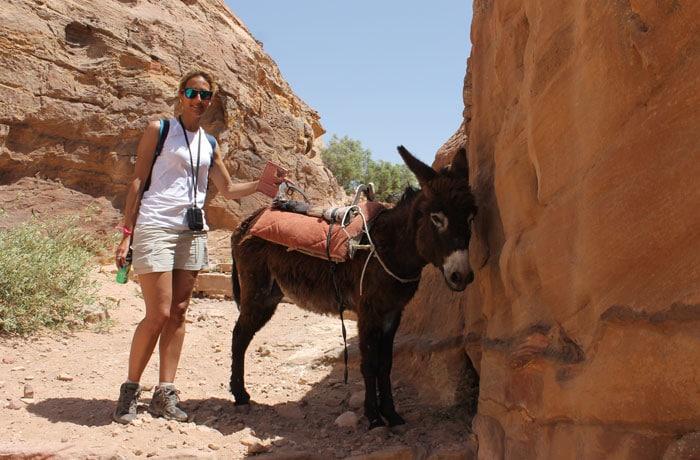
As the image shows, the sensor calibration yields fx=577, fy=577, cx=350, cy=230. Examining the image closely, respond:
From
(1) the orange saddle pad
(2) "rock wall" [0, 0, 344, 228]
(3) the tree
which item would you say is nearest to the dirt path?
(1) the orange saddle pad

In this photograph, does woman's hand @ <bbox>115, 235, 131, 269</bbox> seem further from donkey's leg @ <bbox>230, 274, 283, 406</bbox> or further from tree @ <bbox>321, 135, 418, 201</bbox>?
tree @ <bbox>321, 135, 418, 201</bbox>

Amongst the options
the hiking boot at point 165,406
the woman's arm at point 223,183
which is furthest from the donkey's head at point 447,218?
the hiking boot at point 165,406

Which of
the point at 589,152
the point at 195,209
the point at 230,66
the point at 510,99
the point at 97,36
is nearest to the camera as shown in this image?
the point at 589,152

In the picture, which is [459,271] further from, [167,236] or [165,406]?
[165,406]

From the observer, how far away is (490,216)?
3.83m

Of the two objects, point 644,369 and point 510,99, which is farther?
point 510,99

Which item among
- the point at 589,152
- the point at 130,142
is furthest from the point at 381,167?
the point at 589,152

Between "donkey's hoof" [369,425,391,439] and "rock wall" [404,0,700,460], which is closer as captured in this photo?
"rock wall" [404,0,700,460]

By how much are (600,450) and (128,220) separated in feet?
10.6

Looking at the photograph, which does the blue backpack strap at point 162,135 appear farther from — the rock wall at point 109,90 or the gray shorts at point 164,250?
the rock wall at point 109,90

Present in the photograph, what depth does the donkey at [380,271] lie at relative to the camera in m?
3.69

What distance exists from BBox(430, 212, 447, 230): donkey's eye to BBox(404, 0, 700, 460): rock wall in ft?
1.20

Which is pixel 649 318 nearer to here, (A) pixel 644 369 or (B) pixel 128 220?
(A) pixel 644 369

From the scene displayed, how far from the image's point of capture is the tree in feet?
76.2
